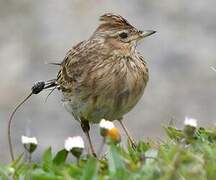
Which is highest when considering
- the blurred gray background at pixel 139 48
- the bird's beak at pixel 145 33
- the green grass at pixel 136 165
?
the bird's beak at pixel 145 33

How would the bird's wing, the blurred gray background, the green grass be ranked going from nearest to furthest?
the green grass, the bird's wing, the blurred gray background

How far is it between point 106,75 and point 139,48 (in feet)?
23.9

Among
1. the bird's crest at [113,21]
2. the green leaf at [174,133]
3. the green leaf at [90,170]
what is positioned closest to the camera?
the green leaf at [90,170]

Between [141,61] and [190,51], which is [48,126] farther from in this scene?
[141,61]

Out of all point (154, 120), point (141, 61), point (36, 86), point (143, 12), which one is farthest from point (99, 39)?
point (143, 12)

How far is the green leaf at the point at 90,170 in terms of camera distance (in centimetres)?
598

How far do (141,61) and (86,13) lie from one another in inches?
361

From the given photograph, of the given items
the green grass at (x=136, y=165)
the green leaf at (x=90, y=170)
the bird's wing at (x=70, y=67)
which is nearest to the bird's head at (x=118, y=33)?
the bird's wing at (x=70, y=67)

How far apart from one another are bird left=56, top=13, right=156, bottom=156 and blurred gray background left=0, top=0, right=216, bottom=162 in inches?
186

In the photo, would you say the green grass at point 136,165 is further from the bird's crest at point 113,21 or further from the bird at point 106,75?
the bird's crest at point 113,21

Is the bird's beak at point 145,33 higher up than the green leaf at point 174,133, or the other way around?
the bird's beak at point 145,33

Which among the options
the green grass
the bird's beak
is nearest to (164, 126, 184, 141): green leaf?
the green grass

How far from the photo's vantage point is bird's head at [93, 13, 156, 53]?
9398 millimetres

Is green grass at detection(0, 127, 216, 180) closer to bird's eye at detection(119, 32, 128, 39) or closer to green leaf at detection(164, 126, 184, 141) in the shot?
green leaf at detection(164, 126, 184, 141)
